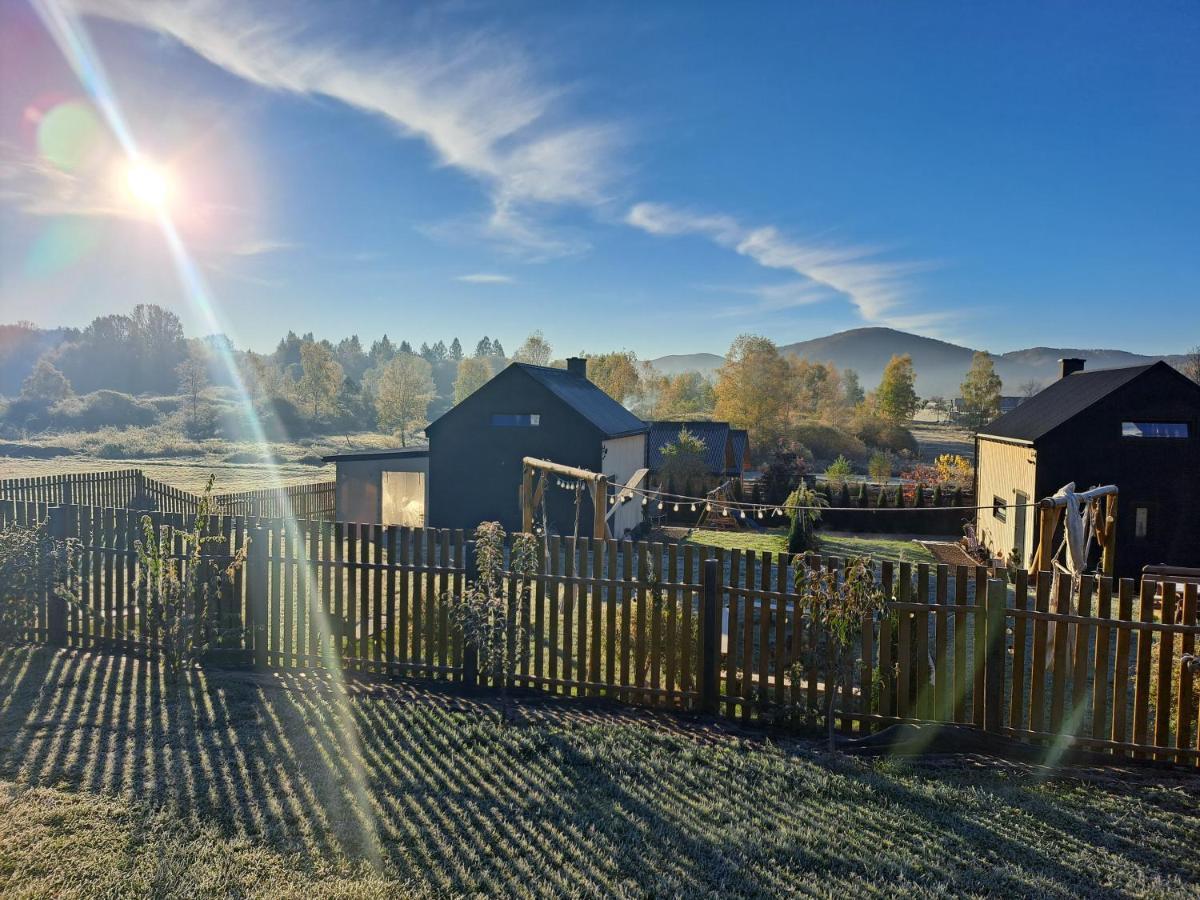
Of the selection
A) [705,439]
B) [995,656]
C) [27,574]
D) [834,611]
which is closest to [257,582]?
[27,574]

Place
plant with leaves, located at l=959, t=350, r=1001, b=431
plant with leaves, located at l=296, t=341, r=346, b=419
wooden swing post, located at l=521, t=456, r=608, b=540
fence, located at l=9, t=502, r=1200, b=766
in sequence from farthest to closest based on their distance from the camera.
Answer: plant with leaves, located at l=296, t=341, r=346, b=419
plant with leaves, located at l=959, t=350, r=1001, b=431
wooden swing post, located at l=521, t=456, r=608, b=540
fence, located at l=9, t=502, r=1200, b=766

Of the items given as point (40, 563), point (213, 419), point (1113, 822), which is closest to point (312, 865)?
point (1113, 822)

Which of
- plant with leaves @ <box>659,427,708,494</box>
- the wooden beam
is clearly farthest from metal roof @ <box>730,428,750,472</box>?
the wooden beam

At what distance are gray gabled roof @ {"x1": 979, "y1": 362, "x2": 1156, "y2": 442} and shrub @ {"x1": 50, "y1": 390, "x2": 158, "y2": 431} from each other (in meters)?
76.5

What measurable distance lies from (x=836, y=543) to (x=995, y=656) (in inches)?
745

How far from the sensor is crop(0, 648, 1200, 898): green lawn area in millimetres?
4227

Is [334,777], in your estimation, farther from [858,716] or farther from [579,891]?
[858,716]

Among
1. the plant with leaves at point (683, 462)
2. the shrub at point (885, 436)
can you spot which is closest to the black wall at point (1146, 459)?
the plant with leaves at point (683, 462)

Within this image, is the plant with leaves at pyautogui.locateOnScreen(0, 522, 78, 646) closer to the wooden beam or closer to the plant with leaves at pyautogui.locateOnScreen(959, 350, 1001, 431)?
the wooden beam

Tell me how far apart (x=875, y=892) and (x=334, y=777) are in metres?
3.81

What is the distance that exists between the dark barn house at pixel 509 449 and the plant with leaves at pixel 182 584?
14312mm

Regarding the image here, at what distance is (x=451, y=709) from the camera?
7.01 meters

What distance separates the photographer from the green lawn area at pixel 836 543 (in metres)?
22.4

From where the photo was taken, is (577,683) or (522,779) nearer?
(522,779)
